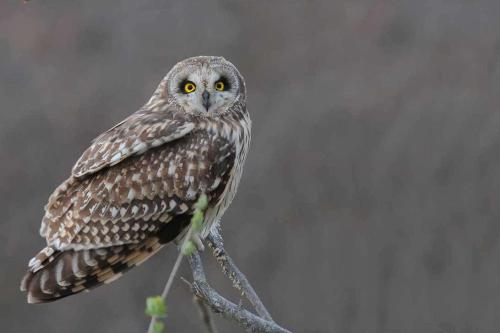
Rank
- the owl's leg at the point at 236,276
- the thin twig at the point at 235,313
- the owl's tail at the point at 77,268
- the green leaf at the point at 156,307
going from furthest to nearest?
1. the owl's tail at the point at 77,268
2. the owl's leg at the point at 236,276
3. the thin twig at the point at 235,313
4. the green leaf at the point at 156,307

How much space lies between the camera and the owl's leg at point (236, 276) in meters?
5.23

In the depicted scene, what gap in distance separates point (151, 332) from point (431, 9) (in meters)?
12.0

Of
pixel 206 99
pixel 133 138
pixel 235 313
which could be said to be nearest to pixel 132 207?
pixel 133 138

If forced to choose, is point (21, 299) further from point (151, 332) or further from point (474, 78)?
point (151, 332)

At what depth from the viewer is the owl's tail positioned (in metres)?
5.75

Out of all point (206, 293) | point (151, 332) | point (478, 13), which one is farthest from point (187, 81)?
point (478, 13)

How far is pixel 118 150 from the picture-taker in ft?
19.1

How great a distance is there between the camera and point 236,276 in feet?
17.5

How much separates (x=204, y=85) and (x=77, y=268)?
91 centimetres

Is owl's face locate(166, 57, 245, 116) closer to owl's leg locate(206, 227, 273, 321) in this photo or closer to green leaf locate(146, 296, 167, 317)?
owl's leg locate(206, 227, 273, 321)

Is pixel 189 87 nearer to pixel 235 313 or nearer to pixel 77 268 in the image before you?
pixel 77 268

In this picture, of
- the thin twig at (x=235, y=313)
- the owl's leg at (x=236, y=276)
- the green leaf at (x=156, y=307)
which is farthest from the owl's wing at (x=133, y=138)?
the green leaf at (x=156, y=307)

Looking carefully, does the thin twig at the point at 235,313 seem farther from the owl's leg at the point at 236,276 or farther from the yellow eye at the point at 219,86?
the yellow eye at the point at 219,86

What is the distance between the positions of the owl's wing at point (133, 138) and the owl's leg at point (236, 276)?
45cm
